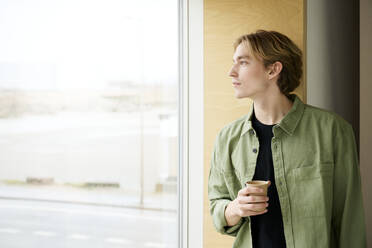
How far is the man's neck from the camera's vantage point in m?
1.76

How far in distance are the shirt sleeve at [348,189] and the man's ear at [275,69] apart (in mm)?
372

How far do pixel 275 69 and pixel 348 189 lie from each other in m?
0.60

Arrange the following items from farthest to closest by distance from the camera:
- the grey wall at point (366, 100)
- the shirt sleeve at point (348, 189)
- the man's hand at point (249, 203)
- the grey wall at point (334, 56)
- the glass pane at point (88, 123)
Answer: the grey wall at point (366, 100)
the grey wall at point (334, 56)
the glass pane at point (88, 123)
the shirt sleeve at point (348, 189)
the man's hand at point (249, 203)

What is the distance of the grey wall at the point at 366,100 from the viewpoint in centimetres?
267

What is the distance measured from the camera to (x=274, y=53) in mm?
1751

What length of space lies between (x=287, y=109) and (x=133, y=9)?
3.90 ft

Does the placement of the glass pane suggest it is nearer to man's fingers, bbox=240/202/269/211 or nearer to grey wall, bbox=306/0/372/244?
grey wall, bbox=306/0/372/244

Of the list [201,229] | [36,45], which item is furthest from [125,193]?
[36,45]

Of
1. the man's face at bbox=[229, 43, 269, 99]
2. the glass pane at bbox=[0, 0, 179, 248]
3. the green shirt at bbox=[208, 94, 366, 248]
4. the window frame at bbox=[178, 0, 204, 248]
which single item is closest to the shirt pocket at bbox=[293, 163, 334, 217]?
the green shirt at bbox=[208, 94, 366, 248]

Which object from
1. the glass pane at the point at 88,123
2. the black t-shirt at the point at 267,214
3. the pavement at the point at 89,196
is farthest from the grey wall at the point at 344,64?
the pavement at the point at 89,196

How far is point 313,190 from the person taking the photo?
1645 millimetres

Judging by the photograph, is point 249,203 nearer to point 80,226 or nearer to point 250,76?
point 250,76

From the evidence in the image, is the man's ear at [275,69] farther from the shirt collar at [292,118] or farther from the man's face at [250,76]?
the shirt collar at [292,118]

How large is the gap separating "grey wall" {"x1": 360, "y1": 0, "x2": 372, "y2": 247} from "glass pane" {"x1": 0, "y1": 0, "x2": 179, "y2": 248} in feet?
4.27
